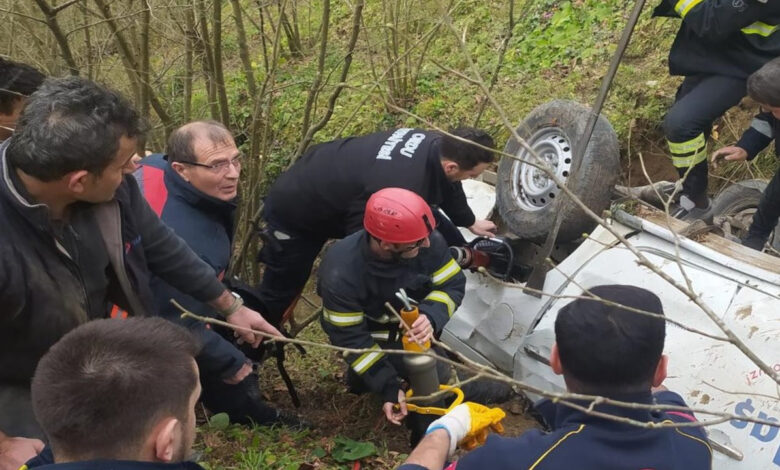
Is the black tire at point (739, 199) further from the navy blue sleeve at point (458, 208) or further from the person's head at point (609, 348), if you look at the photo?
the person's head at point (609, 348)

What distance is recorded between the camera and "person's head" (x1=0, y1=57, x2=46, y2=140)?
2.89m

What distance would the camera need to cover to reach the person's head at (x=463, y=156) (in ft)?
11.7

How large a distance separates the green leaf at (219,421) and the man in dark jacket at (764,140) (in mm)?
2927

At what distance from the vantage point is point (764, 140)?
13.4ft

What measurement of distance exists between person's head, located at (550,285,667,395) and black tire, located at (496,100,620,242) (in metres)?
1.78

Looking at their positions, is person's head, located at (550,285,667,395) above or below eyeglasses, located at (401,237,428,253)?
above

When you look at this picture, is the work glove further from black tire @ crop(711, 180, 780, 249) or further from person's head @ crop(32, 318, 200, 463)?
black tire @ crop(711, 180, 780, 249)

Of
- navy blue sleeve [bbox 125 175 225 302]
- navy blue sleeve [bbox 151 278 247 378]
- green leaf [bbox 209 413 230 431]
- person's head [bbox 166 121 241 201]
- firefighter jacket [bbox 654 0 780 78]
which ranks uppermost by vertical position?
firefighter jacket [bbox 654 0 780 78]

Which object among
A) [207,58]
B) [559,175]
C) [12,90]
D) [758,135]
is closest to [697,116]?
[758,135]

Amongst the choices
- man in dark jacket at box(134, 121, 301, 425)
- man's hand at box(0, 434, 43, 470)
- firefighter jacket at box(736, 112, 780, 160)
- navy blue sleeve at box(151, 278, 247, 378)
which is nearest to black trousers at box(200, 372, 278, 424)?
man in dark jacket at box(134, 121, 301, 425)

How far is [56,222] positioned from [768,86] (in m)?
3.19

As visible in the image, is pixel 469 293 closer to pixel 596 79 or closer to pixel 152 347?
pixel 152 347

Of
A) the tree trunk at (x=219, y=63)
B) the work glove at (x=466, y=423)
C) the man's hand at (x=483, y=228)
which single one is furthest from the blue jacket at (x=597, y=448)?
the tree trunk at (x=219, y=63)

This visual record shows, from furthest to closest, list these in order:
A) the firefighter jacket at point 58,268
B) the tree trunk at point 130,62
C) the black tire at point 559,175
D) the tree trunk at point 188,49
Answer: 1. the tree trunk at point 188,49
2. the tree trunk at point 130,62
3. the black tire at point 559,175
4. the firefighter jacket at point 58,268
